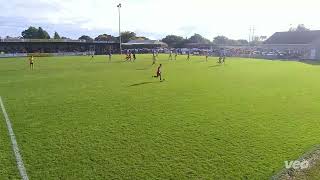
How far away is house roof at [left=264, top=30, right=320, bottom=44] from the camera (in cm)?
9785

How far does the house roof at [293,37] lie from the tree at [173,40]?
2006 inches

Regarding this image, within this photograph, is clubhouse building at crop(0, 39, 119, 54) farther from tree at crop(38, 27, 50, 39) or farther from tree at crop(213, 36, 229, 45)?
tree at crop(213, 36, 229, 45)

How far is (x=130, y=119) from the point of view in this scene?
15344 millimetres

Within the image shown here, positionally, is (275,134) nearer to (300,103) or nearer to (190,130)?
(190,130)

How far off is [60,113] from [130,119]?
3342 mm

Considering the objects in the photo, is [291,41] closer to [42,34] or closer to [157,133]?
[42,34]

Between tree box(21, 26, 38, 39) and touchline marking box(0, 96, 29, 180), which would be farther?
tree box(21, 26, 38, 39)

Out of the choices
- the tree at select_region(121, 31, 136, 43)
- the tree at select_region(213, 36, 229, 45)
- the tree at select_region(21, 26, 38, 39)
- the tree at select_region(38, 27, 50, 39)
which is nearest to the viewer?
the tree at select_region(38, 27, 50, 39)

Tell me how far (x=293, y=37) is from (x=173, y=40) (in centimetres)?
6807

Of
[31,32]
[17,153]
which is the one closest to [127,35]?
[31,32]

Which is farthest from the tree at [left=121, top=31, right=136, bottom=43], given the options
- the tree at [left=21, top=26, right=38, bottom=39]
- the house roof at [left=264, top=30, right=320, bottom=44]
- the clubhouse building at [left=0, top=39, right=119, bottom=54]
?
the house roof at [left=264, top=30, right=320, bottom=44]

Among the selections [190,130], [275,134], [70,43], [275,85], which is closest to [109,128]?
[190,130]

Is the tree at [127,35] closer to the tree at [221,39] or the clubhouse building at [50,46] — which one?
the tree at [221,39]

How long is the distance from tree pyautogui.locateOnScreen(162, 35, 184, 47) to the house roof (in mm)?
50953
